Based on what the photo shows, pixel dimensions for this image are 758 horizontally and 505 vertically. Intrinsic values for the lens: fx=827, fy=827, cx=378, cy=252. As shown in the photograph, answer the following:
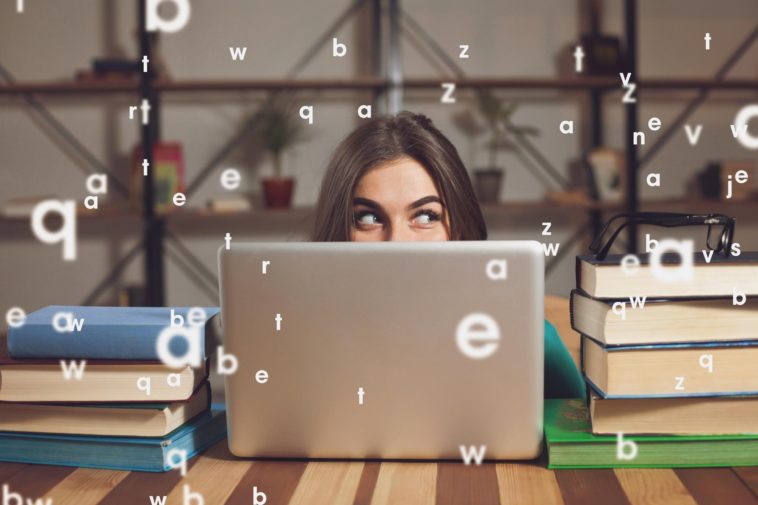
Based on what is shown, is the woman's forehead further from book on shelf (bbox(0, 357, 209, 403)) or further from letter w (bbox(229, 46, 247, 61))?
letter w (bbox(229, 46, 247, 61))

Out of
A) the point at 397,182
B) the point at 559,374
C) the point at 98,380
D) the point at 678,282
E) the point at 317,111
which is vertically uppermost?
the point at 317,111

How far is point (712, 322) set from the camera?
85 cm

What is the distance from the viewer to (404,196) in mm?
1464

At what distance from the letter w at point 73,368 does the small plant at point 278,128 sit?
2425 mm

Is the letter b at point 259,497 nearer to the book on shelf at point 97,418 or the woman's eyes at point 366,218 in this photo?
the book on shelf at point 97,418

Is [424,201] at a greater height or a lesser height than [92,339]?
greater

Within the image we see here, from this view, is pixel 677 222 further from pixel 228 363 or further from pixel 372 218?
pixel 372 218

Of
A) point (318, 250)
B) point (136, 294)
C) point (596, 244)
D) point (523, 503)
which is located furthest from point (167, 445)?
point (136, 294)

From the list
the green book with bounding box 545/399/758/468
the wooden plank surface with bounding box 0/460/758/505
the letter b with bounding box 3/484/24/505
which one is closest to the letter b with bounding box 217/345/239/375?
the wooden plank surface with bounding box 0/460/758/505

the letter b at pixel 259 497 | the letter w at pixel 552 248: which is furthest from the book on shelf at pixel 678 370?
the letter w at pixel 552 248

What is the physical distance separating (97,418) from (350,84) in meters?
2.48

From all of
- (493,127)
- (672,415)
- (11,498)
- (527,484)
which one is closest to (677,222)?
(672,415)

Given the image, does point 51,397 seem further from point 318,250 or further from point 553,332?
point 553,332

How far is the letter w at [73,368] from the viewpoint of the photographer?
35.6 inches
